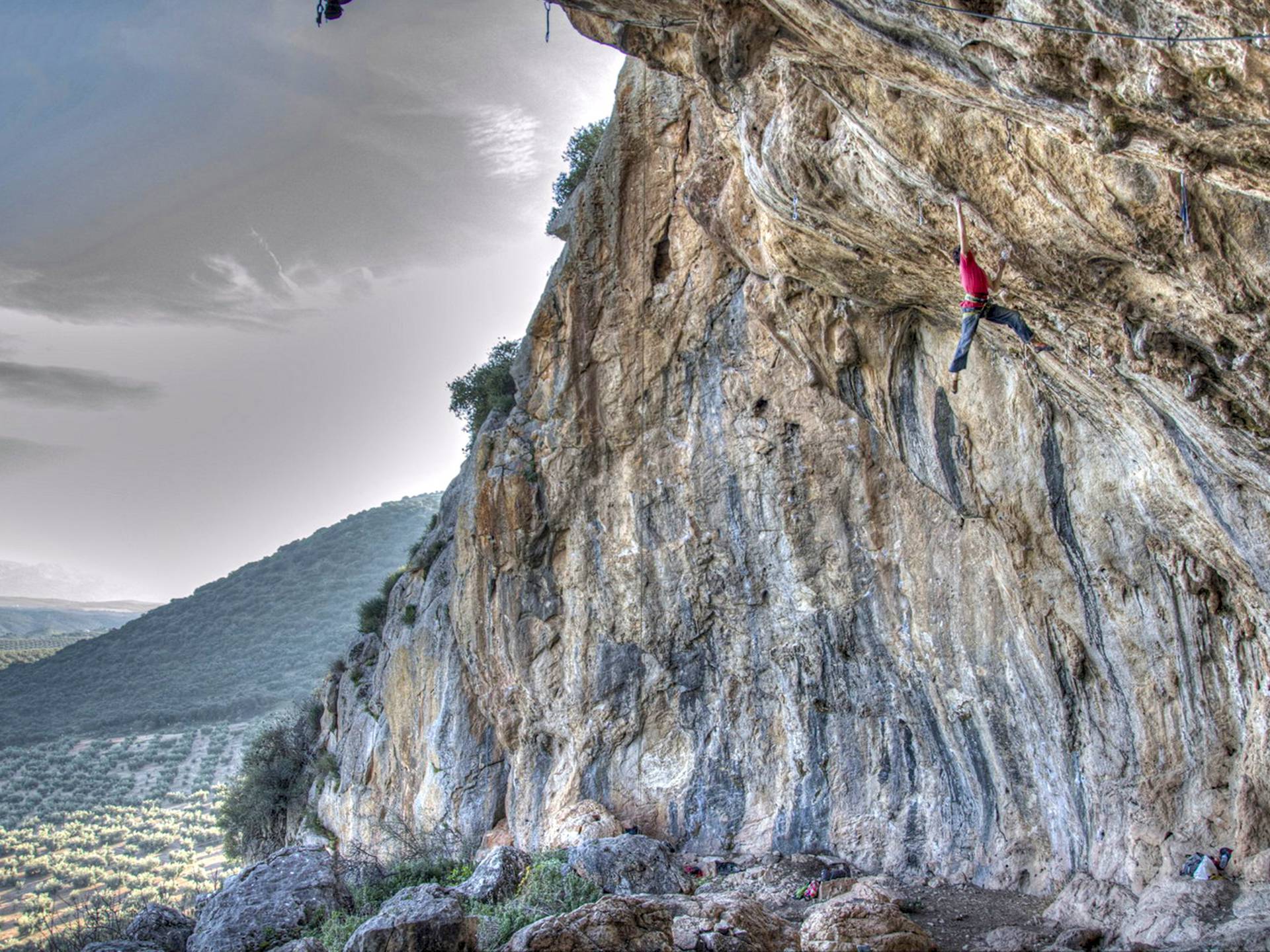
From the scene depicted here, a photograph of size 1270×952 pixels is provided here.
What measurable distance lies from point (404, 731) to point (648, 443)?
1031cm

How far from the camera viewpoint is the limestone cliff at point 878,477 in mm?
6152

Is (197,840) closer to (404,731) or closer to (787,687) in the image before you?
(404,731)

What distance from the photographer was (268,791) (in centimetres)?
2622

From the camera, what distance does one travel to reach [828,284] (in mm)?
10664

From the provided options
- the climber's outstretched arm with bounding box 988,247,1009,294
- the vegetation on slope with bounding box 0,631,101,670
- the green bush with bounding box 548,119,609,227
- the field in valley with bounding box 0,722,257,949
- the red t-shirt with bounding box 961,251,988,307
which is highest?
the green bush with bounding box 548,119,609,227

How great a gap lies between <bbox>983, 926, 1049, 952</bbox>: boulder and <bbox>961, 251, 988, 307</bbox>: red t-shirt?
22.2 feet

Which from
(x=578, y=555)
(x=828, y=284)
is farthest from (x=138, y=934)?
(x=828, y=284)

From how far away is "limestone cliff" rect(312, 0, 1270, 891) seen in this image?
6.15 metres

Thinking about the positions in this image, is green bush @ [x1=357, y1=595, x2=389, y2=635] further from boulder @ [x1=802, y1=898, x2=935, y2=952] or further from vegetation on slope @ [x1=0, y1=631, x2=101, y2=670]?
vegetation on slope @ [x1=0, y1=631, x2=101, y2=670]

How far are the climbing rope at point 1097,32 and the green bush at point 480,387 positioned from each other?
18657mm

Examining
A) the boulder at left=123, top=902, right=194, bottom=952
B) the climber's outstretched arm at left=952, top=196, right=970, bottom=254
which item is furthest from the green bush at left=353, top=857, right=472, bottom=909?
the climber's outstretched arm at left=952, top=196, right=970, bottom=254

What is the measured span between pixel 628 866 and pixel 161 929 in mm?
7479

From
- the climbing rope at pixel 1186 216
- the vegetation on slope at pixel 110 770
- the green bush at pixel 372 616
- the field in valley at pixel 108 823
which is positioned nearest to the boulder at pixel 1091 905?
the climbing rope at pixel 1186 216

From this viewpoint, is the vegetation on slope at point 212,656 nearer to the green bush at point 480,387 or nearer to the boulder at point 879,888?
the green bush at point 480,387
